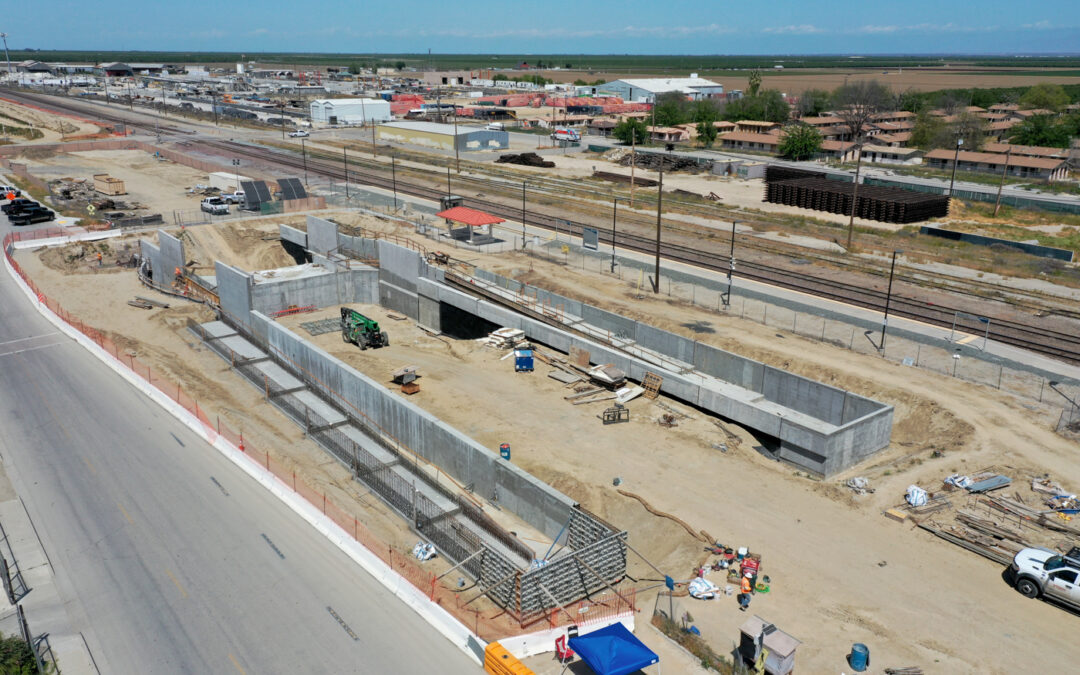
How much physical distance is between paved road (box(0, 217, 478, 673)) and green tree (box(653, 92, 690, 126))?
12297cm

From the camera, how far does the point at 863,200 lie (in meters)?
72.2

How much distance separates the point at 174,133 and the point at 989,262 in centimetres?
11369

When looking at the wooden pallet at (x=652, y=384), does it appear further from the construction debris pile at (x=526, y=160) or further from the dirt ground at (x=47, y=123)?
the dirt ground at (x=47, y=123)

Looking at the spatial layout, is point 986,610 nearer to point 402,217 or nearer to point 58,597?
point 58,597

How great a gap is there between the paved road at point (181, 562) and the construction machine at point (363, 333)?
12276 millimetres

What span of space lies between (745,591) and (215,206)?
5707 cm

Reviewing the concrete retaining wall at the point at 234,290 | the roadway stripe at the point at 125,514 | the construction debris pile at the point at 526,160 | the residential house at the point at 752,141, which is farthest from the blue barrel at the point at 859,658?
the residential house at the point at 752,141

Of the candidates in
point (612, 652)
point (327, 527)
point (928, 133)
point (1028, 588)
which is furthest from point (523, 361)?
point (928, 133)

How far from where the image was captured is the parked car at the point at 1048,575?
2014 cm

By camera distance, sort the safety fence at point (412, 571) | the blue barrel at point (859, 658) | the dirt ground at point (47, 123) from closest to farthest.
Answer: the blue barrel at point (859, 658) → the safety fence at point (412, 571) → the dirt ground at point (47, 123)

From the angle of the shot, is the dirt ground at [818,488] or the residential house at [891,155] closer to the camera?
the dirt ground at [818,488]

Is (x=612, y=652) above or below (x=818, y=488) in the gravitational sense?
above

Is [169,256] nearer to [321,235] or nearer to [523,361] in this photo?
[321,235]

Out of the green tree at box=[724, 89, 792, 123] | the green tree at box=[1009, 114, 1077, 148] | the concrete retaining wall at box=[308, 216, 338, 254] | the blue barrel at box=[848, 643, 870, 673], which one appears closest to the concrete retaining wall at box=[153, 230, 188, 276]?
the concrete retaining wall at box=[308, 216, 338, 254]
